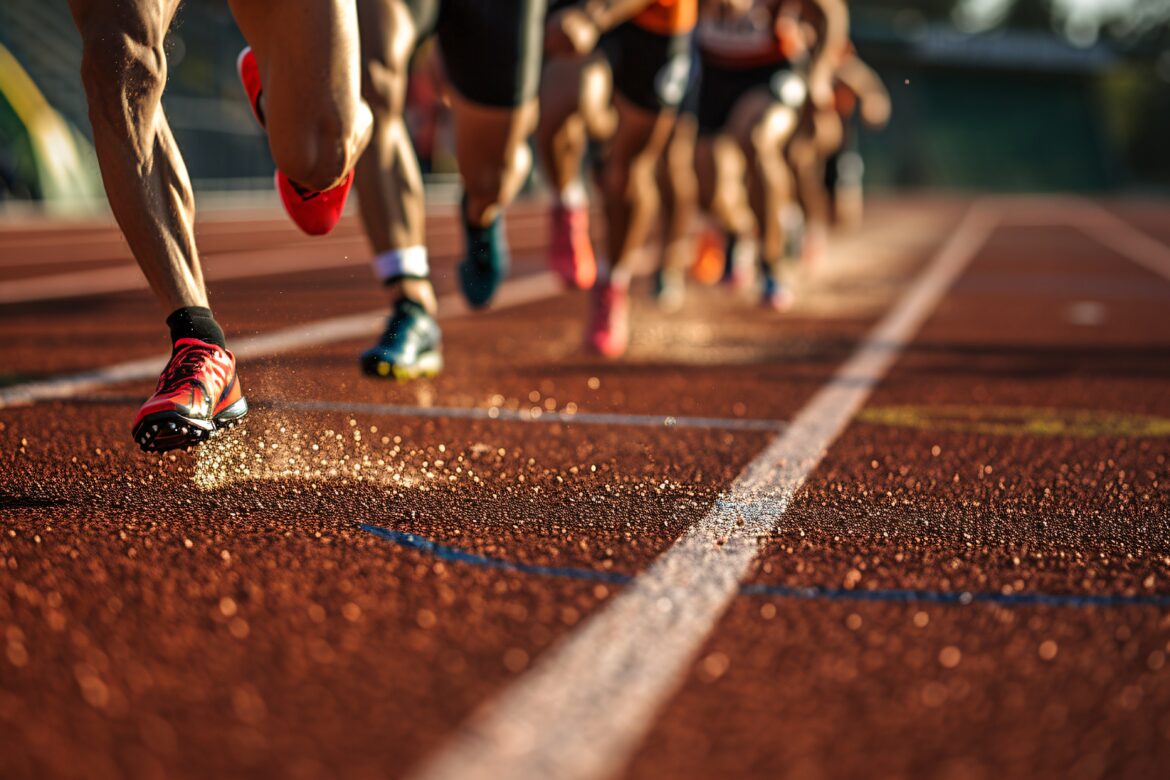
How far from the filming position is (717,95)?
906 centimetres

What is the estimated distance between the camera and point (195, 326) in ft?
10.8

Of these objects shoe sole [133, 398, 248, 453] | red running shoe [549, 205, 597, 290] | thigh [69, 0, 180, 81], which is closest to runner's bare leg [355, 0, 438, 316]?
thigh [69, 0, 180, 81]

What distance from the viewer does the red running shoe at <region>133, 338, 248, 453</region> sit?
9.80 ft

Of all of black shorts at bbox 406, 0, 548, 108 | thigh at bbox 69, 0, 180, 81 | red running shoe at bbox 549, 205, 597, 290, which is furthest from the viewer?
red running shoe at bbox 549, 205, 597, 290

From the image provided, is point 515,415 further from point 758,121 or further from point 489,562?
A: point 758,121

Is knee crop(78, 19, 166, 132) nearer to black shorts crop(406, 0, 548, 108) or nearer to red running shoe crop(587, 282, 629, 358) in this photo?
black shorts crop(406, 0, 548, 108)

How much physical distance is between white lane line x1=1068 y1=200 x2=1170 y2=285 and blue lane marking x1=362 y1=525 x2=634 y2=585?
1051cm

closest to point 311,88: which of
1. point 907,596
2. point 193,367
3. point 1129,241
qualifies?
point 193,367

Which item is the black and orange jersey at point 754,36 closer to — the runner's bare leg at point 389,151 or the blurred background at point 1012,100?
the runner's bare leg at point 389,151

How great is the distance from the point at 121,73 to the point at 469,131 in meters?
2.06

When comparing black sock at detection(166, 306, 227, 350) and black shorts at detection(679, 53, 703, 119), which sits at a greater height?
black sock at detection(166, 306, 227, 350)

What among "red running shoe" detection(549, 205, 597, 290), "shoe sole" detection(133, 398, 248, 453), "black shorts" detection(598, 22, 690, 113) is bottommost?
"red running shoe" detection(549, 205, 597, 290)

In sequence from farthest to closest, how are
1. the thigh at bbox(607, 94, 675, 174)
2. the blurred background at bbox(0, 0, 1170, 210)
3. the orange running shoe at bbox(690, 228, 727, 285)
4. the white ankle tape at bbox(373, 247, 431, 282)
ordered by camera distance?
the blurred background at bbox(0, 0, 1170, 210), the orange running shoe at bbox(690, 228, 727, 285), the thigh at bbox(607, 94, 675, 174), the white ankle tape at bbox(373, 247, 431, 282)

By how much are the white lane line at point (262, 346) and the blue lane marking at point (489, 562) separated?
144cm
